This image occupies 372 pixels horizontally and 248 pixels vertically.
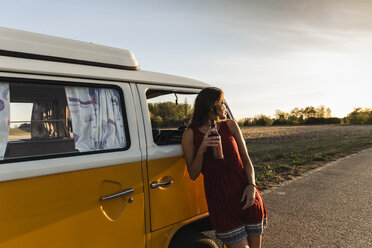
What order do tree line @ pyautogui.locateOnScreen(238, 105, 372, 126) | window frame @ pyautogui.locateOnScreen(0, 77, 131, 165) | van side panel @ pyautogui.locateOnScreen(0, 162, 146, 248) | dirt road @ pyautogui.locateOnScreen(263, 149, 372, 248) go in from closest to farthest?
van side panel @ pyautogui.locateOnScreen(0, 162, 146, 248) < window frame @ pyautogui.locateOnScreen(0, 77, 131, 165) < dirt road @ pyautogui.locateOnScreen(263, 149, 372, 248) < tree line @ pyautogui.locateOnScreen(238, 105, 372, 126)

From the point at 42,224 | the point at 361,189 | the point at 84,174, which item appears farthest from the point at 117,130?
the point at 361,189

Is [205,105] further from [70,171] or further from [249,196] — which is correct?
[70,171]

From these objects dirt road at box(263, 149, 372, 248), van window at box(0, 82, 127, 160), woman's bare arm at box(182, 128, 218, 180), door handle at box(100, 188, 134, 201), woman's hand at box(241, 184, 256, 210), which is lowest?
dirt road at box(263, 149, 372, 248)

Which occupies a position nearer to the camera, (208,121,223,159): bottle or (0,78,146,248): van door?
(0,78,146,248): van door

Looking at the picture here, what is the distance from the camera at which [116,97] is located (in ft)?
6.84

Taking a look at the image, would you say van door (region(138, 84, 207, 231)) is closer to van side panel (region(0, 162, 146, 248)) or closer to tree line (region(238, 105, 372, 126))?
van side panel (region(0, 162, 146, 248))

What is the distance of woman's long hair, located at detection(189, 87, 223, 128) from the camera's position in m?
2.20

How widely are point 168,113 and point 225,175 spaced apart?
0.97 m

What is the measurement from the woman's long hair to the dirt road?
2.44 meters

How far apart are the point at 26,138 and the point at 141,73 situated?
1063 millimetres

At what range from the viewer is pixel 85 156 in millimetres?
1788

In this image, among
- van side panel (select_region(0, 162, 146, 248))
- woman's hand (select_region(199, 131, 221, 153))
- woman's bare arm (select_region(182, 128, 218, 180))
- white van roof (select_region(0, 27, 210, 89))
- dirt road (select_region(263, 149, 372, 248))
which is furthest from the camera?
dirt road (select_region(263, 149, 372, 248))

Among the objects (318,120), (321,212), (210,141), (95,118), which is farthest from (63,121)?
(318,120)

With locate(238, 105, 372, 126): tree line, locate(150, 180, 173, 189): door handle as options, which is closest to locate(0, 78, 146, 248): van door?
locate(150, 180, 173, 189): door handle
